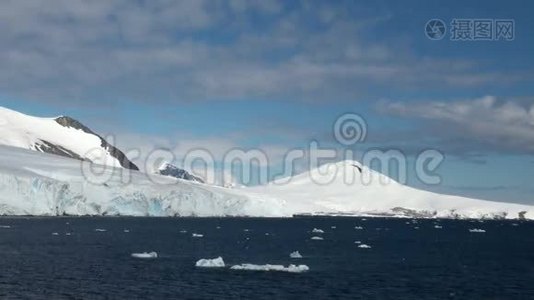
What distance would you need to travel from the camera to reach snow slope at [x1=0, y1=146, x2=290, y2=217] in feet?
350

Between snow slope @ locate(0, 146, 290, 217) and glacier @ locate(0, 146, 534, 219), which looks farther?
glacier @ locate(0, 146, 534, 219)

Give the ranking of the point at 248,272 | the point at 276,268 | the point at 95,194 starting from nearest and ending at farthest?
the point at 248,272 < the point at 276,268 < the point at 95,194

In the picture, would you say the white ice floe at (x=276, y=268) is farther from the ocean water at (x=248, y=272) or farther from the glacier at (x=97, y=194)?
the glacier at (x=97, y=194)

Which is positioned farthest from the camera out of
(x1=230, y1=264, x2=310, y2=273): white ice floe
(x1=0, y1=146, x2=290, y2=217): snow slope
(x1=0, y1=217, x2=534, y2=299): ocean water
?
(x1=0, y1=146, x2=290, y2=217): snow slope

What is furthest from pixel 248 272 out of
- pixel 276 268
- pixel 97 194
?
pixel 97 194

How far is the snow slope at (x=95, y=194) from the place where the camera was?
350ft

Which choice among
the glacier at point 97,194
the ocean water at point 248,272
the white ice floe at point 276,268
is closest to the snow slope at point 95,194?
the glacier at point 97,194

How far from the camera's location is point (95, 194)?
113562 millimetres

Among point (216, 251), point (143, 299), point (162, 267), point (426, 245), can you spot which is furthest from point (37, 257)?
point (426, 245)

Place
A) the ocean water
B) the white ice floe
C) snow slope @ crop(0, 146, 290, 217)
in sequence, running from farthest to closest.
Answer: snow slope @ crop(0, 146, 290, 217), the white ice floe, the ocean water

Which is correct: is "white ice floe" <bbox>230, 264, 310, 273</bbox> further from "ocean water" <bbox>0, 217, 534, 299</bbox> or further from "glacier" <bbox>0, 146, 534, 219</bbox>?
"glacier" <bbox>0, 146, 534, 219</bbox>

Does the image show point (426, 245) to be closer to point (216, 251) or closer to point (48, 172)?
point (216, 251)

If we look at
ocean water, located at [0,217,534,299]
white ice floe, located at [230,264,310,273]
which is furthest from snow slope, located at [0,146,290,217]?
white ice floe, located at [230,264,310,273]

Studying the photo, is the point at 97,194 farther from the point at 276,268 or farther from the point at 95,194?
the point at 276,268
